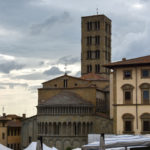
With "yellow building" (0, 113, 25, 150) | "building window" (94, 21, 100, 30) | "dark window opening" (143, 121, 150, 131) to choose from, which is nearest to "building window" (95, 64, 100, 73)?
"building window" (94, 21, 100, 30)

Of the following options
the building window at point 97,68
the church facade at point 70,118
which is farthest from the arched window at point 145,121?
the building window at point 97,68

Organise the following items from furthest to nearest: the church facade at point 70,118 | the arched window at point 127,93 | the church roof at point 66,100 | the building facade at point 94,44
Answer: the building facade at point 94,44 < the church roof at point 66,100 < the church facade at point 70,118 < the arched window at point 127,93

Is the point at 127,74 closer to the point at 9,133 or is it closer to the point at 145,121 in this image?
the point at 145,121

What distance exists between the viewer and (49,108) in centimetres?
7112

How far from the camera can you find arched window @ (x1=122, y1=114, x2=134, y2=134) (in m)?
54.2

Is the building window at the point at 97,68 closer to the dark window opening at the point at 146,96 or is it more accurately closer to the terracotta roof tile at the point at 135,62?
the terracotta roof tile at the point at 135,62

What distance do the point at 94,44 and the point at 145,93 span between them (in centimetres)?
4993

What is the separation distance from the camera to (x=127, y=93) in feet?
180

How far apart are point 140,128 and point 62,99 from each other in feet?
66.2

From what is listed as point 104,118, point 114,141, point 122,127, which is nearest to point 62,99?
point 104,118

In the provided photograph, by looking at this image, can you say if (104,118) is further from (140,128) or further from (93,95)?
(140,128)

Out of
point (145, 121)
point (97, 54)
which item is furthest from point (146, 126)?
point (97, 54)

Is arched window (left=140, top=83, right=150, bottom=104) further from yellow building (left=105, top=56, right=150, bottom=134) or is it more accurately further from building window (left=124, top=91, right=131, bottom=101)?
building window (left=124, top=91, right=131, bottom=101)

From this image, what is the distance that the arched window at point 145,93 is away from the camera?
53781 mm
